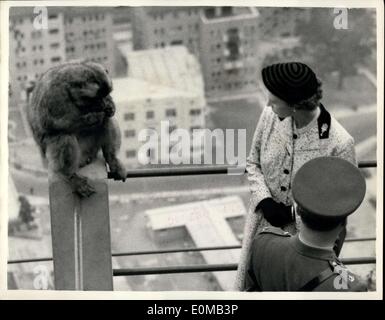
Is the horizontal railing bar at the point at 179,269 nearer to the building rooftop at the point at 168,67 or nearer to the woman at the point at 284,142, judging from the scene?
the woman at the point at 284,142

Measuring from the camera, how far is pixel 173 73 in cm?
635

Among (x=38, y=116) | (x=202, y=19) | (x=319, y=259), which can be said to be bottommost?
(x=319, y=259)

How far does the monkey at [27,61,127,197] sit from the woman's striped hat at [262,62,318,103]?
0.80 meters

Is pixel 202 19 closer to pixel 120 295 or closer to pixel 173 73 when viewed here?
pixel 173 73

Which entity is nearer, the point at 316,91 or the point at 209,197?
the point at 316,91

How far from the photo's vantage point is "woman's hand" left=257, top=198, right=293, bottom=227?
5.57m

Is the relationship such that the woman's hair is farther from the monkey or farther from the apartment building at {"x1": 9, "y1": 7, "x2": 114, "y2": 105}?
the apartment building at {"x1": 9, "y1": 7, "x2": 114, "y2": 105}

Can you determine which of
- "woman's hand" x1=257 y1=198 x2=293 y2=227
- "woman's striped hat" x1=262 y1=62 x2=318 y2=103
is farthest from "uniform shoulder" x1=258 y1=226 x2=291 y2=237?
"woman's striped hat" x1=262 y1=62 x2=318 y2=103

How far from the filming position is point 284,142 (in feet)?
18.4

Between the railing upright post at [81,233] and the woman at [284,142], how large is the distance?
0.69 metres

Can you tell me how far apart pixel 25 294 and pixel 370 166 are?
74.0 inches

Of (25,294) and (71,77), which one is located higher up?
(71,77)

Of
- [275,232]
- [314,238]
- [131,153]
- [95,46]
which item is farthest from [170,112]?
[314,238]

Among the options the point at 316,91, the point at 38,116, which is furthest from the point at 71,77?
the point at 316,91
